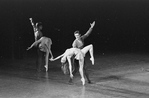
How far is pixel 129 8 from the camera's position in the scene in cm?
3045

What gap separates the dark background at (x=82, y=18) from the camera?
87.9 ft

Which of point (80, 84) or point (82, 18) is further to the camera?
point (82, 18)

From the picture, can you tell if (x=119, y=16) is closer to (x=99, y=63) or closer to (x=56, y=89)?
(x=99, y=63)

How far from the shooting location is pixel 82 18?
30312 millimetres

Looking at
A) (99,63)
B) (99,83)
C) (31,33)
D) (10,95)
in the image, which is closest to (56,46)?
(31,33)

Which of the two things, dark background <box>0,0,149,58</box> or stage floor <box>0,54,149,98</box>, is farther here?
dark background <box>0,0,149,58</box>

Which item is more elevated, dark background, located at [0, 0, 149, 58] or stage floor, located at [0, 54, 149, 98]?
dark background, located at [0, 0, 149, 58]

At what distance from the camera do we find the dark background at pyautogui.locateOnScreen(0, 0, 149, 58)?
87.9 feet

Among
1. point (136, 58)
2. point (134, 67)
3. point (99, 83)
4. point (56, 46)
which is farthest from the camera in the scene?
point (56, 46)

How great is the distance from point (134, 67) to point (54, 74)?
3.74 meters

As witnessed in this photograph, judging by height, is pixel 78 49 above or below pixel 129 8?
below

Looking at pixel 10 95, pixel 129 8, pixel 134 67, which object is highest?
pixel 129 8

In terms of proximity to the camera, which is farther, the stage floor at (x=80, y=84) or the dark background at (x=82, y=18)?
the dark background at (x=82, y=18)

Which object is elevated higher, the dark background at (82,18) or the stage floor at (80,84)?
the dark background at (82,18)
